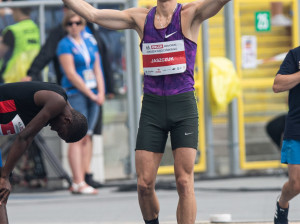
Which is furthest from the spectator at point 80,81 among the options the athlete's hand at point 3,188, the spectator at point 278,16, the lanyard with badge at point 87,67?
the athlete's hand at point 3,188

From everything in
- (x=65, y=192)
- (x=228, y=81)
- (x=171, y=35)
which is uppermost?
(x=171, y=35)

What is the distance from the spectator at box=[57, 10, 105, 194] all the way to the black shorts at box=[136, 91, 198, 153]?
155 inches

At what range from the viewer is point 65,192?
11.4 meters

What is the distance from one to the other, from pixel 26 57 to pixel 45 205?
2.18 meters

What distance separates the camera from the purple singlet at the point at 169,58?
7.03 m

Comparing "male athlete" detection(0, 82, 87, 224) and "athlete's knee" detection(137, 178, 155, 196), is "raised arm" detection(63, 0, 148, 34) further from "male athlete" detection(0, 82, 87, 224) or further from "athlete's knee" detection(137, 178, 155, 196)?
"athlete's knee" detection(137, 178, 155, 196)

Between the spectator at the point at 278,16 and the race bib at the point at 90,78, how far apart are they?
2935 mm

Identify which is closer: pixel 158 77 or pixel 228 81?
pixel 158 77

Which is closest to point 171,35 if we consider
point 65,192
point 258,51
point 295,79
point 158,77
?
point 158,77

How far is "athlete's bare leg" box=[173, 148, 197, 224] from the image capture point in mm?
6957

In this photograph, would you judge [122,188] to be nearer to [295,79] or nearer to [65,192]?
[65,192]

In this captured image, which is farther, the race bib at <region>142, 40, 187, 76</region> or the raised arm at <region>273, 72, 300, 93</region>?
the raised arm at <region>273, 72, 300, 93</region>

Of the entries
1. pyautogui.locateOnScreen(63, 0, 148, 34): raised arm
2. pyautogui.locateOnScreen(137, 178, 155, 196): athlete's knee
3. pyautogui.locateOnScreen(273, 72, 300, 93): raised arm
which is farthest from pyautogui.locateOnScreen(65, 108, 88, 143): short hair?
pyautogui.locateOnScreen(273, 72, 300, 93): raised arm

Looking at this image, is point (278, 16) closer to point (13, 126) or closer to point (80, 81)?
point (80, 81)
